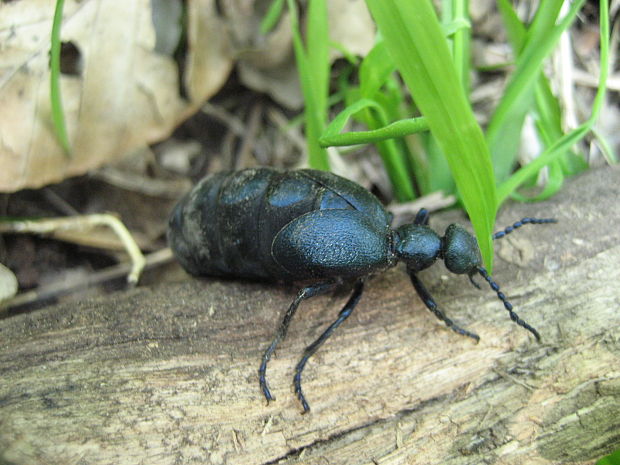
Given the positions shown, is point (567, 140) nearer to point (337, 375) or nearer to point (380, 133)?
point (380, 133)

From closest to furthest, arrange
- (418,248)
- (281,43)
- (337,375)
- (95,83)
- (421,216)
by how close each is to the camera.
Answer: (337,375)
(418,248)
(421,216)
(95,83)
(281,43)

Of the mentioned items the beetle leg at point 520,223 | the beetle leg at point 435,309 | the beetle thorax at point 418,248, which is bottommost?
the beetle leg at point 435,309

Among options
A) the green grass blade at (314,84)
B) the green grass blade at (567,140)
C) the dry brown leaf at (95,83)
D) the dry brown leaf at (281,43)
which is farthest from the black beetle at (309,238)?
the dry brown leaf at (281,43)

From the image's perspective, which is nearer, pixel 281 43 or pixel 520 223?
pixel 520 223

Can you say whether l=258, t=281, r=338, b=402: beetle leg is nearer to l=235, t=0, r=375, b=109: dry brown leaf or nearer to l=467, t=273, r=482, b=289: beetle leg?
l=467, t=273, r=482, b=289: beetle leg

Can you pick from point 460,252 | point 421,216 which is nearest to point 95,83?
point 421,216

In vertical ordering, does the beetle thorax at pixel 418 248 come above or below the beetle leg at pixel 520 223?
below

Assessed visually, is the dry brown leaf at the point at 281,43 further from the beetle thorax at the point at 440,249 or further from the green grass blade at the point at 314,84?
the beetle thorax at the point at 440,249
